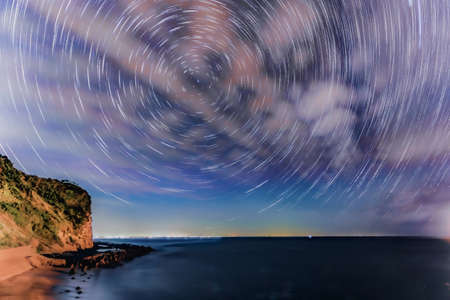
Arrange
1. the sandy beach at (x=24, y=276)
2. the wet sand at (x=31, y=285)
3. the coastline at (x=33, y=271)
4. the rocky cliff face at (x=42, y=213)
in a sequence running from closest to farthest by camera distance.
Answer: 1. the wet sand at (x=31, y=285)
2. the sandy beach at (x=24, y=276)
3. the coastline at (x=33, y=271)
4. the rocky cliff face at (x=42, y=213)

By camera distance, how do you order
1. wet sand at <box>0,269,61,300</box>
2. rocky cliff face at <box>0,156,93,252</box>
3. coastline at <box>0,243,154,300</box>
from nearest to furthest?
wet sand at <box>0,269,61,300</box>, coastline at <box>0,243,154,300</box>, rocky cliff face at <box>0,156,93,252</box>

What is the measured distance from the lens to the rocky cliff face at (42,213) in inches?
1533

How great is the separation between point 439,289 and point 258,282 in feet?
68.8

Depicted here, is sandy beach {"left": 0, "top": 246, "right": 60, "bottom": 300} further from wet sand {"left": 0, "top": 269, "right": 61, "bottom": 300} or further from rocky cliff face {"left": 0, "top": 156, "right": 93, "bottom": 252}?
rocky cliff face {"left": 0, "top": 156, "right": 93, "bottom": 252}

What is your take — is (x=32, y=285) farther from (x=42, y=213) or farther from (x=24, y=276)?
(x=42, y=213)

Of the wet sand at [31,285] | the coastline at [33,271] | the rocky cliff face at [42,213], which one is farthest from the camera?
the rocky cliff face at [42,213]

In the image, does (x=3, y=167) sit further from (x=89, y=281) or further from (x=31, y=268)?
(x=89, y=281)

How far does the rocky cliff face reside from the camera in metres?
38.9

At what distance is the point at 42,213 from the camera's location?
1855 inches

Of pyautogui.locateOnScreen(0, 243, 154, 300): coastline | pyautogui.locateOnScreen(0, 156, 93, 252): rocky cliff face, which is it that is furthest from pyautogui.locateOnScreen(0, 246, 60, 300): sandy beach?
pyautogui.locateOnScreen(0, 156, 93, 252): rocky cliff face

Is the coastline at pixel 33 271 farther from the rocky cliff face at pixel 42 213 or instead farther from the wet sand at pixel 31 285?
the rocky cliff face at pixel 42 213

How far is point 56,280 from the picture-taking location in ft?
91.6

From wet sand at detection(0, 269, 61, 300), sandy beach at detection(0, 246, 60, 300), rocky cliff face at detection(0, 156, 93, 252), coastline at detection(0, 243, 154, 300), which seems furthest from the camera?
rocky cliff face at detection(0, 156, 93, 252)

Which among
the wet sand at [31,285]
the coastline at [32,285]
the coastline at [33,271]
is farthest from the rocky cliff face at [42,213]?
the wet sand at [31,285]
